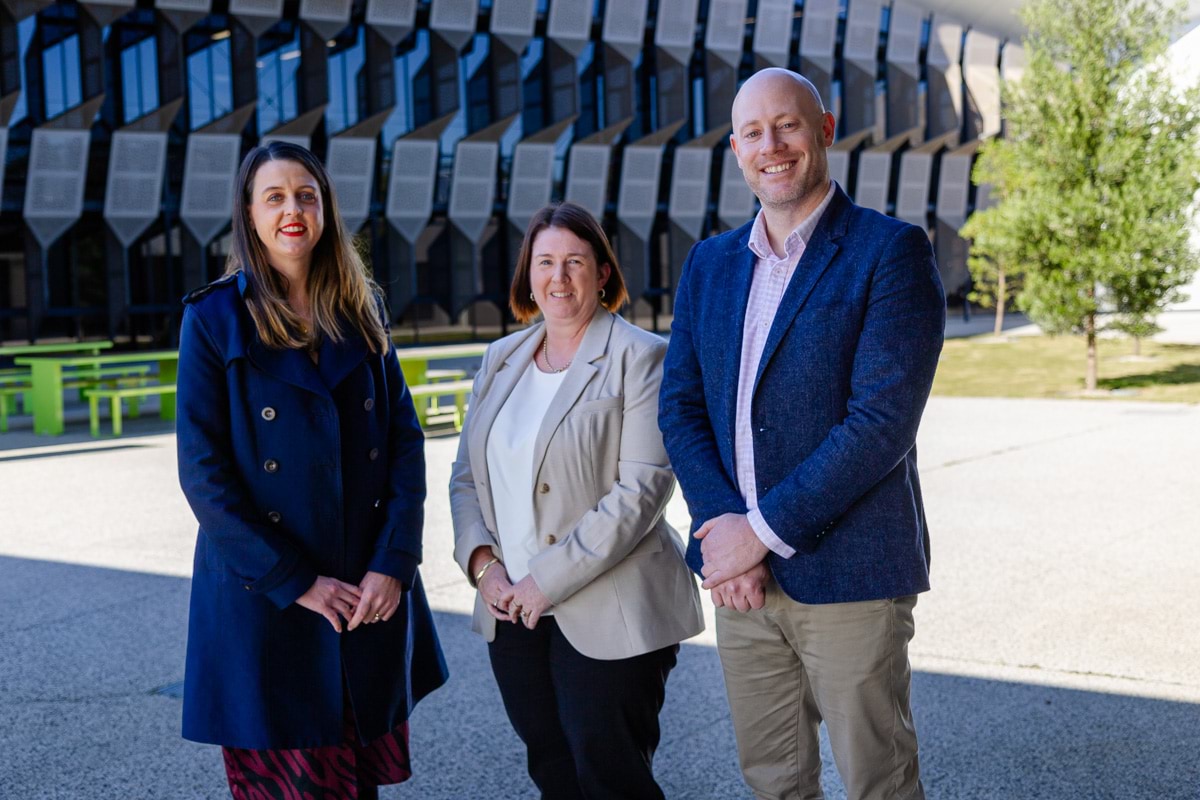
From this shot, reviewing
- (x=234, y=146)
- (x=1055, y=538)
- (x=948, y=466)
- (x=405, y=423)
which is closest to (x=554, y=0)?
(x=234, y=146)

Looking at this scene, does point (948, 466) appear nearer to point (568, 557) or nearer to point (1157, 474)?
point (1157, 474)

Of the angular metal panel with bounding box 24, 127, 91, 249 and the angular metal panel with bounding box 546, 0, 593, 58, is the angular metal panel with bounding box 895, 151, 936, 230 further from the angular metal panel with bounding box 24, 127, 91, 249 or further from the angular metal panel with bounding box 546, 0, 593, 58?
the angular metal panel with bounding box 24, 127, 91, 249

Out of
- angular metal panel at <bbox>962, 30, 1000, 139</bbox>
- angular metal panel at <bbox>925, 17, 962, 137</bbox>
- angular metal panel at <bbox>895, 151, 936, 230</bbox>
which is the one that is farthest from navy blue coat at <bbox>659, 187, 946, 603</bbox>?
angular metal panel at <bbox>962, 30, 1000, 139</bbox>

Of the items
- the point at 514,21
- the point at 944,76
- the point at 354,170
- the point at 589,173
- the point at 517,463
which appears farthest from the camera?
the point at 944,76

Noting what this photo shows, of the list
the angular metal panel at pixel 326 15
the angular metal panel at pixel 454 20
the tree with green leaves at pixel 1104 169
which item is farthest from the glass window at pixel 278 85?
the tree with green leaves at pixel 1104 169

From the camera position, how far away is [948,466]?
10.2 meters

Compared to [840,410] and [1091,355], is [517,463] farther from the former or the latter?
[1091,355]

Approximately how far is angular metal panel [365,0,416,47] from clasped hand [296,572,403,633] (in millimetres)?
27856

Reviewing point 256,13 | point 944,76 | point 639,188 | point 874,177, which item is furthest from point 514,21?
point 944,76

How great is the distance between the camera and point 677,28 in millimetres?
32844

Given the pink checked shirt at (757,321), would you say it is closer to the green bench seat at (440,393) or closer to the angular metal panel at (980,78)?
the green bench seat at (440,393)

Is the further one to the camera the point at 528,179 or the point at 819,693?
the point at 528,179

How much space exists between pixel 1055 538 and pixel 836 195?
5.21m

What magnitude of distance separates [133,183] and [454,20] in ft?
28.8
